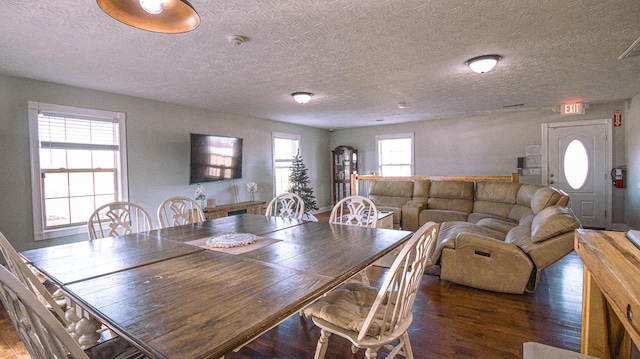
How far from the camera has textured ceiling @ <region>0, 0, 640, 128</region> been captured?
2094 mm

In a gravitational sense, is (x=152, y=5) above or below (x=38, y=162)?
above

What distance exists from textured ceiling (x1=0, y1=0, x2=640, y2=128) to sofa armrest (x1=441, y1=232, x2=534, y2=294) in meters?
1.83

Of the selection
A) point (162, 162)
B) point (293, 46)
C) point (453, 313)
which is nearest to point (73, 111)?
point (162, 162)

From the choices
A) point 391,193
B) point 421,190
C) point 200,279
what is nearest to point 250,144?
point 391,193

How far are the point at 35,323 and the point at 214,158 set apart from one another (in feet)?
15.3

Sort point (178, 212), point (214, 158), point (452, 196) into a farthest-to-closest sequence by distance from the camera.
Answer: point (452, 196) → point (214, 158) → point (178, 212)

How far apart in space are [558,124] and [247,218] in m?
6.29

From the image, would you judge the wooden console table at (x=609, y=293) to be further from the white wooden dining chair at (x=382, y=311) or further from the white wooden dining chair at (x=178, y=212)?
the white wooden dining chair at (x=178, y=212)

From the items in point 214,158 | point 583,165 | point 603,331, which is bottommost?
point 603,331

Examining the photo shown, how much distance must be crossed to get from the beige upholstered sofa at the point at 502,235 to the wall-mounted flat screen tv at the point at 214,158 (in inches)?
132

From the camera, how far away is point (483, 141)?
22.2 ft

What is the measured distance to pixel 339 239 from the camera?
2027mm

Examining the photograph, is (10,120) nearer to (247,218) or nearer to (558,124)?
(247,218)

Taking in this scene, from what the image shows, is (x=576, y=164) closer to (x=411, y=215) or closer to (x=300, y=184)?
(x=411, y=215)
